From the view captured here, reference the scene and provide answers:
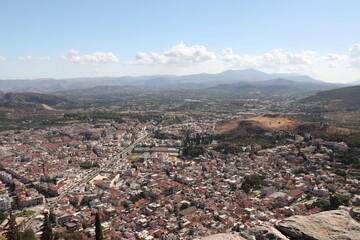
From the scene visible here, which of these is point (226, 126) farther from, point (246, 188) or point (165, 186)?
point (165, 186)

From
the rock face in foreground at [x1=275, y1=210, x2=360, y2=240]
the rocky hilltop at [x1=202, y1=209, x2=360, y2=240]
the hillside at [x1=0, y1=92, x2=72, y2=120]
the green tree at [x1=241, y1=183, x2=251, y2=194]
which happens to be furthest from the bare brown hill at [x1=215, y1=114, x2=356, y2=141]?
the hillside at [x1=0, y1=92, x2=72, y2=120]

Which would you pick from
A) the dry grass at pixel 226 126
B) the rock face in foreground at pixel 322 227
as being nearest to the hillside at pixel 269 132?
the dry grass at pixel 226 126

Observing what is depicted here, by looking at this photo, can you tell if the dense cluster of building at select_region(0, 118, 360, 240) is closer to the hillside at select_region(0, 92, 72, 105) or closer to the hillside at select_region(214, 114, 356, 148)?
the hillside at select_region(214, 114, 356, 148)

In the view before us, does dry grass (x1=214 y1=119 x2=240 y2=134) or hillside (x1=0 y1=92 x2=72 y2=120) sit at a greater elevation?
hillside (x1=0 y1=92 x2=72 y2=120)

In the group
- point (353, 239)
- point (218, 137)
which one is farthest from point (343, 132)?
point (353, 239)

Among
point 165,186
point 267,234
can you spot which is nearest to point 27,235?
point 165,186

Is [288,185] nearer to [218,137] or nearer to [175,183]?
[175,183]
